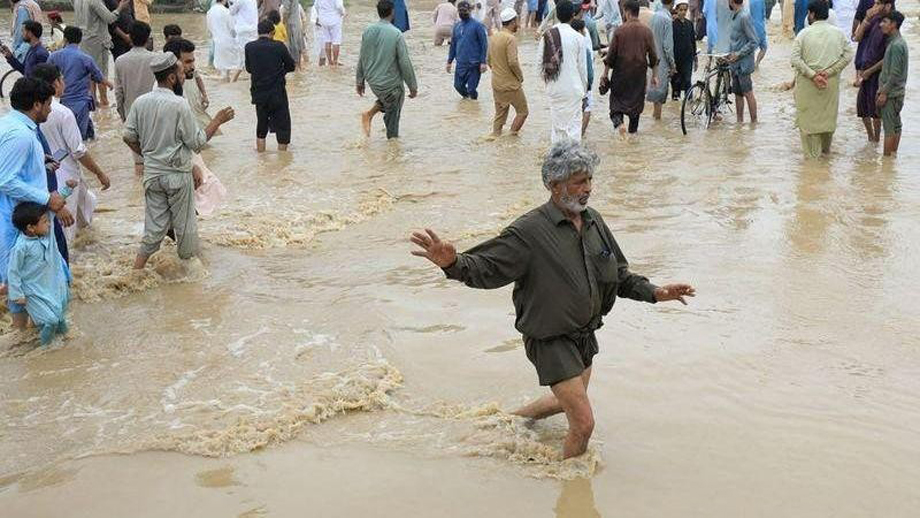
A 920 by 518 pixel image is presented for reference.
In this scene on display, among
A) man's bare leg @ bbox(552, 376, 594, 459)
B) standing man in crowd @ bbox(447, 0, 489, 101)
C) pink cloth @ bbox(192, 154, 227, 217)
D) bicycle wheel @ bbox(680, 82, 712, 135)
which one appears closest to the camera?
man's bare leg @ bbox(552, 376, 594, 459)

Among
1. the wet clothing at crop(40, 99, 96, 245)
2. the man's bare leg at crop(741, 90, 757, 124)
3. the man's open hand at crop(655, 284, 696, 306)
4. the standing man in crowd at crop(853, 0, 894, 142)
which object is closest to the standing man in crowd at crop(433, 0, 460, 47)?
the man's bare leg at crop(741, 90, 757, 124)

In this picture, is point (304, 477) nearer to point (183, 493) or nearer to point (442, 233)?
point (183, 493)

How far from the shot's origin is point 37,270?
21.5ft

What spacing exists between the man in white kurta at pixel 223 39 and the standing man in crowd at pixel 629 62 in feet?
24.2

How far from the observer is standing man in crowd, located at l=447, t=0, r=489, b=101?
1498 centimetres

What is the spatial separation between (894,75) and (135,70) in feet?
24.4

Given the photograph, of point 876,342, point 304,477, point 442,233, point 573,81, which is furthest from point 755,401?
point 573,81

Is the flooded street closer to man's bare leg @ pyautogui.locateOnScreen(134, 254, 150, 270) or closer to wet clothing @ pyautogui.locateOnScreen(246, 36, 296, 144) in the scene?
man's bare leg @ pyautogui.locateOnScreen(134, 254, 150, 270)

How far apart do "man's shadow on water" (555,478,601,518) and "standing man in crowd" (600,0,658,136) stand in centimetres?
798

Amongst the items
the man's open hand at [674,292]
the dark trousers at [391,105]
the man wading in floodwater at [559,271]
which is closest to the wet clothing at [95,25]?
the dark trousers at [391,105]

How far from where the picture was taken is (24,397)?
6.07m

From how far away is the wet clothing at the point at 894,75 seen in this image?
1056 centimetres

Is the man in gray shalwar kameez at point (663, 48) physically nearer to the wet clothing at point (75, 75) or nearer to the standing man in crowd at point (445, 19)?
the wet clothing at point (75, 75)

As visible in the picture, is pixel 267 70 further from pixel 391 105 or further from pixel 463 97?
pixel 463 97
